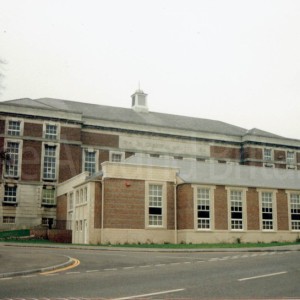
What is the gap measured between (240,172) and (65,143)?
2342cm

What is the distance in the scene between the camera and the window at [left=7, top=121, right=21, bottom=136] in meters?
56.6

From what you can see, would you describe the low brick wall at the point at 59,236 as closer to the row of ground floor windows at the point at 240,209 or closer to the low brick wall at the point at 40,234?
the low brick wall at the point at 40,234

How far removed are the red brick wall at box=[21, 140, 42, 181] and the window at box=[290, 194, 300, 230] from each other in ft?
99.0

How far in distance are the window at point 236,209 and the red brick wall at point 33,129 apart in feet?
90.7

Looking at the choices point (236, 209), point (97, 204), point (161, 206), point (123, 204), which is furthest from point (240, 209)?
point (97, 204)

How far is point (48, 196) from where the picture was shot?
56.9m

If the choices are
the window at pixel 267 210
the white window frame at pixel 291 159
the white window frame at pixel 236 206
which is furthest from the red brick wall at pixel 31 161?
the white window frame at pixel 291 159

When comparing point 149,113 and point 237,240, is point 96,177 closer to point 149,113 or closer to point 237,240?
point 237,240

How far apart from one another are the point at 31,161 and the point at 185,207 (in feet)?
82.3

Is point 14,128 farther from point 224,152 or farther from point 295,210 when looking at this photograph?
point 295,210

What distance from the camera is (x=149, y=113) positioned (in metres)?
74.2

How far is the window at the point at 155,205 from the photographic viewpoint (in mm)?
39656

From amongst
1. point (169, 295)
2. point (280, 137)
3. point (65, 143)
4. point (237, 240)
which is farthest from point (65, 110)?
point (169, 295)

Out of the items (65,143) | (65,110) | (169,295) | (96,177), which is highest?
(65,110)
